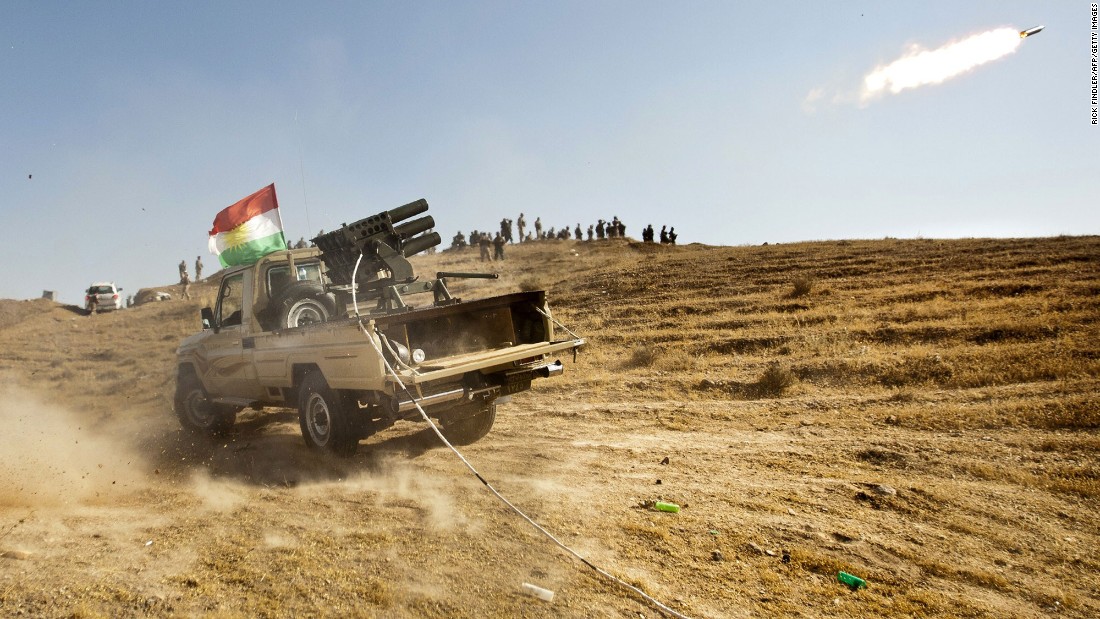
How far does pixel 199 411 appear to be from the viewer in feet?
31.2

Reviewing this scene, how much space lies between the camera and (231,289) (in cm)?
889

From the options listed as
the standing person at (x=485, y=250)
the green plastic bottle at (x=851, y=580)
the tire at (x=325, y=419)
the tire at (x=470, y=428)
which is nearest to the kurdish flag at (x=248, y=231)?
the tire at (x=325, y=419)

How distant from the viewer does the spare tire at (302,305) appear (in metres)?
7.52

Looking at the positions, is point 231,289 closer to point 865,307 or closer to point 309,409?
point 309,409

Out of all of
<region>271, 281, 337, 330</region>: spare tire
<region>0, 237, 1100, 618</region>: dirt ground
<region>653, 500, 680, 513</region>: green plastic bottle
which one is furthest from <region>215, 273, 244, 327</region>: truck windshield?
<region>653, 500, 680, 513</region>: green plastic bottle

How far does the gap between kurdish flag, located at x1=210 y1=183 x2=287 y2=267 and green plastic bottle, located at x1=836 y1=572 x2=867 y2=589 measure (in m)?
8.60

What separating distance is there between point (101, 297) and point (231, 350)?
3163 centimetres

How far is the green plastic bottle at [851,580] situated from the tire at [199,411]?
849 cm

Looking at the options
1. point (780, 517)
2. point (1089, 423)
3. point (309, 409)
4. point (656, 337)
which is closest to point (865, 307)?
point (656, 337)

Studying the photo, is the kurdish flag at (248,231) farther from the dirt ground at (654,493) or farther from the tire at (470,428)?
the tire at (470,428)

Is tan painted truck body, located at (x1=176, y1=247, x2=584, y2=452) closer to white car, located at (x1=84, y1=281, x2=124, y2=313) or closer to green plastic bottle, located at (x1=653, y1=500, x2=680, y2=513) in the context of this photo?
green plastic bottle, located at (x1=653, y1=500, x2=680, y2=513)

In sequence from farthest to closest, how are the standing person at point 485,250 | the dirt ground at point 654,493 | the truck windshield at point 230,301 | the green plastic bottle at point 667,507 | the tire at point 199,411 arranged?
the standing person at point 485,250 < the tire at point 199,411 < the truck windshield at point 230,301 < the green plastic bottle at point 667,507 < the dirt ground at point 654,493

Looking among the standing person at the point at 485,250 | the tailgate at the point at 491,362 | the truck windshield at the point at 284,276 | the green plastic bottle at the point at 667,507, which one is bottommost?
the green plastic bottle at the point at 667,507

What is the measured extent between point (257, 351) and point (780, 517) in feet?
21.0
